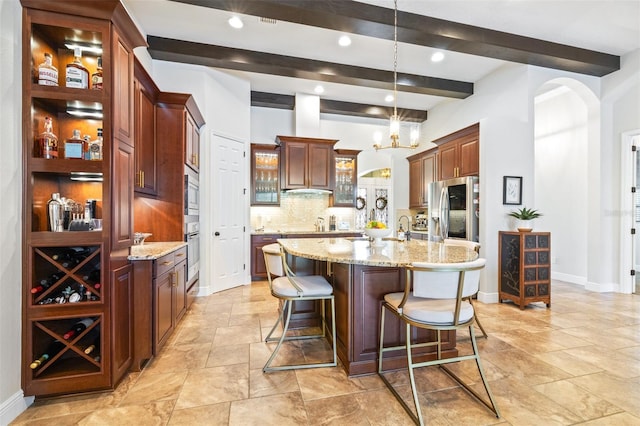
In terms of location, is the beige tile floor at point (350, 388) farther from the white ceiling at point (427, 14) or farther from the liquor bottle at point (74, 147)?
the white ceiling at point (427, 14)

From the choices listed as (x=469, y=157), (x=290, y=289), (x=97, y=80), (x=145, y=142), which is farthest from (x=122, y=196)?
(x=469, y=157)

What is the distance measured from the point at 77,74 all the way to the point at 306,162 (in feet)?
12.7

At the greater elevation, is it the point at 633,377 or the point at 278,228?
the point at 278,228

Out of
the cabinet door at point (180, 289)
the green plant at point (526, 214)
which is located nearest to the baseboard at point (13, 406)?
the cabinet door at point (180, 289)

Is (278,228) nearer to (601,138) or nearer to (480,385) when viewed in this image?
(480,385)

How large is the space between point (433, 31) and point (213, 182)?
3516 mm

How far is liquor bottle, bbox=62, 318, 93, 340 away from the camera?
1908 mm

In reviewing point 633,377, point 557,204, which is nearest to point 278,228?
point 633,377

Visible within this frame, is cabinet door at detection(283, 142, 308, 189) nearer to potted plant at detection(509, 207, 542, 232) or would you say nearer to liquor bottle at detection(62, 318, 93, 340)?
potted plant at detection(509, 207, 542, 232)

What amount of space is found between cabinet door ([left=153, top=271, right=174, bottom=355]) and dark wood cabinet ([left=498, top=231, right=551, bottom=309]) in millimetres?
4125

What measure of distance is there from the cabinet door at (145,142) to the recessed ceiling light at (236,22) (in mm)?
1292

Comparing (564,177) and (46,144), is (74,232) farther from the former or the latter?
(564,177)

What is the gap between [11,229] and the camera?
173 centimetres

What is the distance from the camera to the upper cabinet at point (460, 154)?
14.2ft
